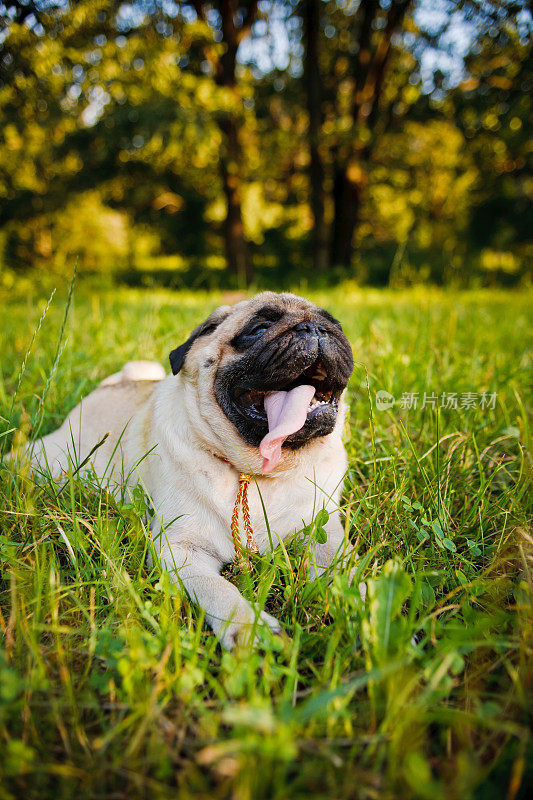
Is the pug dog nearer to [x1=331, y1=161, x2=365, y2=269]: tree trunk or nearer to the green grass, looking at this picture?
the green grass

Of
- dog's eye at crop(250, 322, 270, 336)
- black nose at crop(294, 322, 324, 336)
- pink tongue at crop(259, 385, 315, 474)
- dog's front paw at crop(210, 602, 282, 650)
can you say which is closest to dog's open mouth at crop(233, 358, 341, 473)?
pink tongue at crop(259, 385, 315, 474)

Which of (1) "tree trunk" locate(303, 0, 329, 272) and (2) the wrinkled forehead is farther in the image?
(1) "tree trunk" locate(303, 0, 329, 272)

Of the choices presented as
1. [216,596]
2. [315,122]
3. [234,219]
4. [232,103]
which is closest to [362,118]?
[315,122]

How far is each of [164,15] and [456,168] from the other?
13698 mm

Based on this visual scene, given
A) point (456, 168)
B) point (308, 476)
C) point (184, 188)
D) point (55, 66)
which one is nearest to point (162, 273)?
point (184, 188)

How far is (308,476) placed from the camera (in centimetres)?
232

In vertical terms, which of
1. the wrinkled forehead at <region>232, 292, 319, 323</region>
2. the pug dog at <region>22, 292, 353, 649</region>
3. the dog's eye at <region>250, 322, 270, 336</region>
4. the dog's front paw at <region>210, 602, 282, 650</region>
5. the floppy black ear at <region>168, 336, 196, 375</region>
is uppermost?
the wrinkled forehead at <region>232, 292, 319, 323</region>

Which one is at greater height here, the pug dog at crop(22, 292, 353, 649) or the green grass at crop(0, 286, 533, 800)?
the pug dog at crop(22, 292, 353, 649)

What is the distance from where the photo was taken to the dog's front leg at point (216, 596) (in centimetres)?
154

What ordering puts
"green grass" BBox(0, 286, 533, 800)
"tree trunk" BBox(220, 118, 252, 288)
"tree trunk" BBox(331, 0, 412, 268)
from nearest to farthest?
"green grass" BBox(0, 286, 533, 800) → "tree trunk" BBox(331, 0, 412, 268) → "tree trunk" BBox(220, 118, 252, 288)

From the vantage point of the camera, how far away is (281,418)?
6.95ft

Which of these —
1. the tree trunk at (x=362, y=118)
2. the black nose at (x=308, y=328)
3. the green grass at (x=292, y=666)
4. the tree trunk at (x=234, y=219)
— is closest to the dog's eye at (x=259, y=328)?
the black nose at (x=308, y=328)

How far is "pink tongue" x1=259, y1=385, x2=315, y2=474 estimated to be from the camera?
203 cm

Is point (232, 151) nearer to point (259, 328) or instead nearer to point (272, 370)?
point (259, 328)
